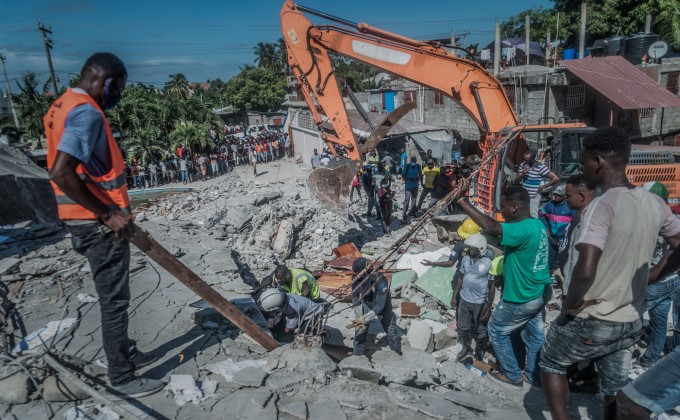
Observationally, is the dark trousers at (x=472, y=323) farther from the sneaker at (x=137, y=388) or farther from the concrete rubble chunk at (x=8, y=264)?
the concrete rubble chunk at (x=8, y=264)

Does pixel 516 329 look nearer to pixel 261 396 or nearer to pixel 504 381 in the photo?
pixel 504 381

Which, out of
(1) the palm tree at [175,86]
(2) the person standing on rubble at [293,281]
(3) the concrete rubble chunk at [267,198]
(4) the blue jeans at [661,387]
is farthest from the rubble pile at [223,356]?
(1) the palm tree at [175,86]

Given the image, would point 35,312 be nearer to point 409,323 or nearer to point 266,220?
point 409,323

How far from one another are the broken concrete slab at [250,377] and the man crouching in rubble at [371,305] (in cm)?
168

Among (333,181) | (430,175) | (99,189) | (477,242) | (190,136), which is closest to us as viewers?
(99,189)

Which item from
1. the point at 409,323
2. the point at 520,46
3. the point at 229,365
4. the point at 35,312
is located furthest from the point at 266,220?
the point at 520,46

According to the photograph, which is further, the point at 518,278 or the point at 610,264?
the point at 518,278

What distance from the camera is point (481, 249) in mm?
4520

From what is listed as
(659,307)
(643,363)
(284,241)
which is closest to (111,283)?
(659,307)

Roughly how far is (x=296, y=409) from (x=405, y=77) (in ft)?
21.7

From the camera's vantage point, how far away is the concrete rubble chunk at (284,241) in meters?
8.73

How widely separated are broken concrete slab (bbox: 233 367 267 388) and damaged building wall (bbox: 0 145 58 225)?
18.1 ft

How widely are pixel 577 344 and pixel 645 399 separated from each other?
0.42 m

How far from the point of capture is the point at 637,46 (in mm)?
15836
